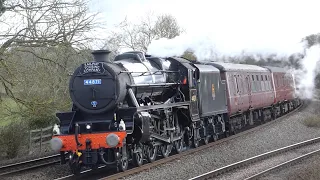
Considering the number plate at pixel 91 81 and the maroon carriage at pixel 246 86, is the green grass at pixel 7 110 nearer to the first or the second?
the number plate at pixel 91 81

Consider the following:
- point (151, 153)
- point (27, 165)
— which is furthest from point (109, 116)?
point (27, 165)

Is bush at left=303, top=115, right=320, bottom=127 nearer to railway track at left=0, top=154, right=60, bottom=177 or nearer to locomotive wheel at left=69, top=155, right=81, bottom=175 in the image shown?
railway track at left=0, top=154, right=60, bottom=177

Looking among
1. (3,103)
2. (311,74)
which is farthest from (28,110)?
(311,74)

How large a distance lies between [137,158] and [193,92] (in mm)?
3852

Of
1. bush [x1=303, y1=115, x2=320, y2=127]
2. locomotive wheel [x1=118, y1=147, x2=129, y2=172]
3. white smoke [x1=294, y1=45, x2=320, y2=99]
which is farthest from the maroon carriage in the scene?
locomotive wheel [x1=118, y1=147, x2=129, y2=172]

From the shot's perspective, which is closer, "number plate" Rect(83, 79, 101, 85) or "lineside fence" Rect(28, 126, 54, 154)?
"number plate" Rect(83, 79, 101, 85)

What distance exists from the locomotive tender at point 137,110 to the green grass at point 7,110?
4.00 meters

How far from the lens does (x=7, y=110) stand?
594 inches

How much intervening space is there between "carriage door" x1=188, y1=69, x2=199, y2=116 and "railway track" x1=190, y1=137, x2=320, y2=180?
2.82 meters

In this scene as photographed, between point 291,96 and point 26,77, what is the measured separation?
21.7 meters

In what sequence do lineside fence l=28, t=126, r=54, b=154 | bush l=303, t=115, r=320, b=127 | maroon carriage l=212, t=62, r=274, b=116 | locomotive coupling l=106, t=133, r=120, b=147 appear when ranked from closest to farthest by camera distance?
locomotive coupling l=106, t=133, r=120, b=147
lineside fence l=28, t=126, r=54, b=154
maroon carriage l=212, t=62, r=274, b=116
bush l=303, t=115, r=320, b=127

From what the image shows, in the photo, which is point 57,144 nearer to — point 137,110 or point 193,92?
point 137,110

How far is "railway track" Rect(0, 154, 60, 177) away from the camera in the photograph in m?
12.6

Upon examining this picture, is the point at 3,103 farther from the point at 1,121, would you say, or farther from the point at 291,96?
the point at 291,96
